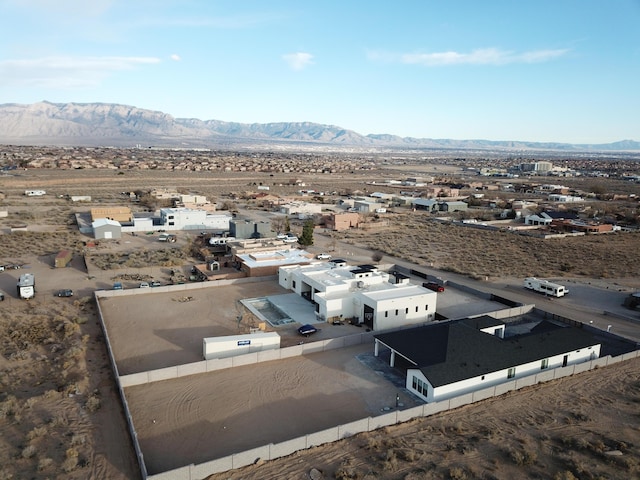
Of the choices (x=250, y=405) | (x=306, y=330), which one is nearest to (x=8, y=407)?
(x=250, y=405)

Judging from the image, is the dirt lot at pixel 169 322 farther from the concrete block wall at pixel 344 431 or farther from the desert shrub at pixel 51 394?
A: the concrete block wall at pixel 344 431

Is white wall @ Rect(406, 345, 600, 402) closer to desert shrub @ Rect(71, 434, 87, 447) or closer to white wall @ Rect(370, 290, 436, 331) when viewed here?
white wall @ Rect(370, 290, 436, 331)

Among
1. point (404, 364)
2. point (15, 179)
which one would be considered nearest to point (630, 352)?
point (404, 364)

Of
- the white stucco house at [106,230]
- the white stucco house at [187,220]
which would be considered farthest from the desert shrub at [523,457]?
the white stucco house at [187,220]

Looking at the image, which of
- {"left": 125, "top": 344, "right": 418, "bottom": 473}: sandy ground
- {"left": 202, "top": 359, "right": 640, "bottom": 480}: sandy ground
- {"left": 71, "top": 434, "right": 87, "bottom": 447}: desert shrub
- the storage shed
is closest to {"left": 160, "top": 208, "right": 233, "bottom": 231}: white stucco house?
the storage shed

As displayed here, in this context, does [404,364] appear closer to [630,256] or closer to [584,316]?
[584,316]

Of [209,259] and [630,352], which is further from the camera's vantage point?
[209,259]

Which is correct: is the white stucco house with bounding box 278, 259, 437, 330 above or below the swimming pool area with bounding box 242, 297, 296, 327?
above
